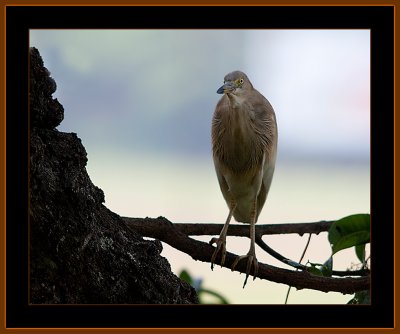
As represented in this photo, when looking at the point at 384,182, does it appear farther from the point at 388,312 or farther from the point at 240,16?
the point at 240,16

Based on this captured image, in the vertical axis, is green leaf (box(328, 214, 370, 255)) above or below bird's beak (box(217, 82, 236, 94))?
below

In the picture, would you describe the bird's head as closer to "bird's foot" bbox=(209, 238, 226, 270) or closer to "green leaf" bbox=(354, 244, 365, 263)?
"bird's foot" bbox=(209, 238, 226, 270)

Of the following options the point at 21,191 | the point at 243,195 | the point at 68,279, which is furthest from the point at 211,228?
the point at 21,191

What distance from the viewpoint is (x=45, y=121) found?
1916 mm

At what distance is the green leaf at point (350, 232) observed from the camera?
88.2 inches

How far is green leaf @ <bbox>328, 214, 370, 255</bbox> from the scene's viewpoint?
2240mm

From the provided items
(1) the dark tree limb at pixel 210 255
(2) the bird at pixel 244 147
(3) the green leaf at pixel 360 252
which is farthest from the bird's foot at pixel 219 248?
(3) the green leaf at pixel 360 252

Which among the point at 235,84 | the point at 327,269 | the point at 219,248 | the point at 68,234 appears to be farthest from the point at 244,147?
the point at 68,234

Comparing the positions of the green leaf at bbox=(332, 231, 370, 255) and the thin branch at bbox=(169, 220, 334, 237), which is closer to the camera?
the green leaf at bbox=(332, 231, 370, 255)

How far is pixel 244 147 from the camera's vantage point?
2779 mm

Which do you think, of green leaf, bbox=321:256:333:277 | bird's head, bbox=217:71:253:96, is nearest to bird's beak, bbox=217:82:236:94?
bird's head, bbox=217:71:253:96

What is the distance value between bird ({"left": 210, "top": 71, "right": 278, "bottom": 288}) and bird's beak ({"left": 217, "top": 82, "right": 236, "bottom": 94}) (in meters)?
0.09

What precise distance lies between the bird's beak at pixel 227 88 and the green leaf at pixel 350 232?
2.04 feet

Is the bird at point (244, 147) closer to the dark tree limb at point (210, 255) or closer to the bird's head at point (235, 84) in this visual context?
the bird's head at point (235, 84)
